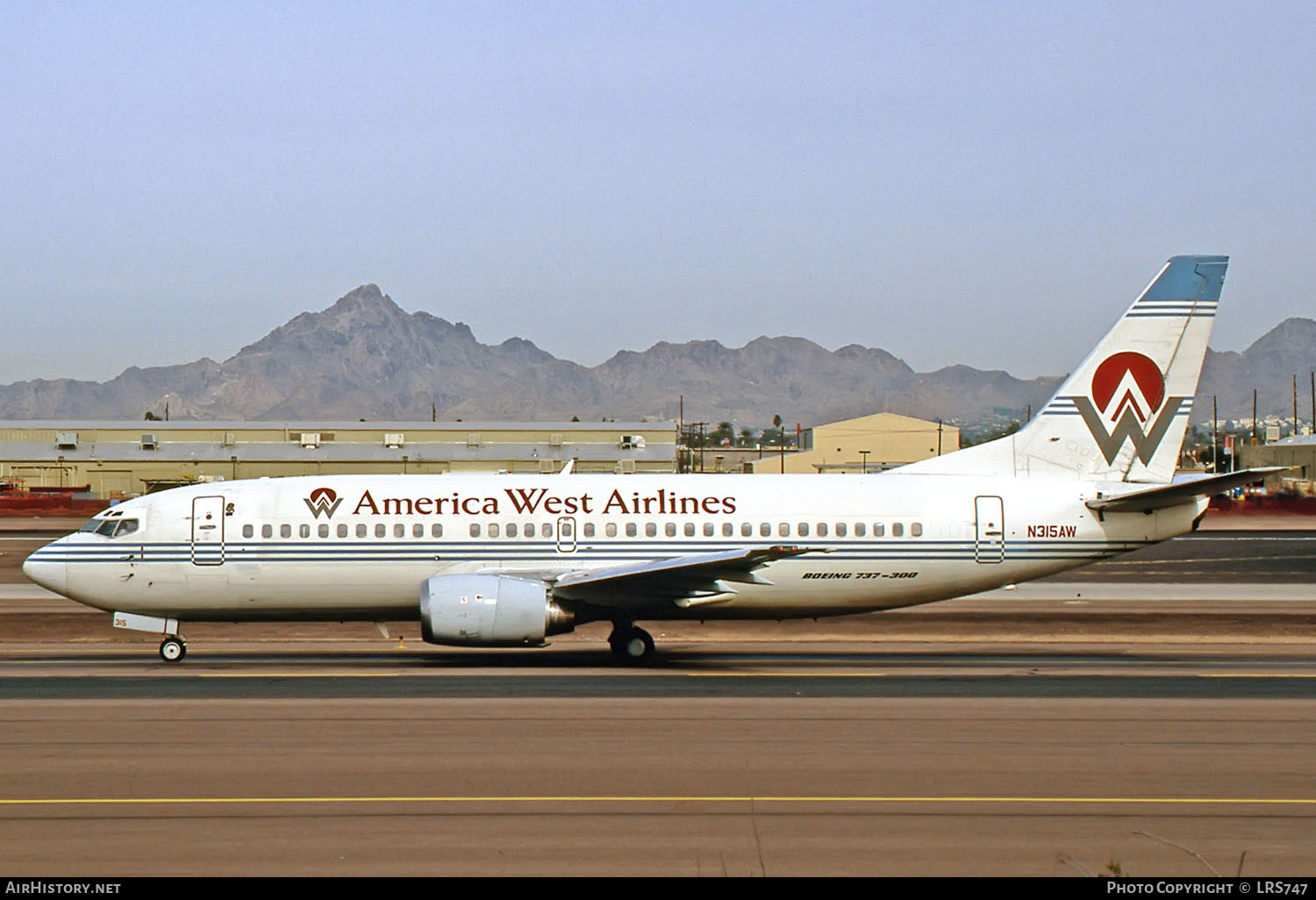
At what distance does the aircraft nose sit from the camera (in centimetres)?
2511

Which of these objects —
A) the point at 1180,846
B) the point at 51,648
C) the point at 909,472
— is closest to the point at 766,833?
the point at 1180,846

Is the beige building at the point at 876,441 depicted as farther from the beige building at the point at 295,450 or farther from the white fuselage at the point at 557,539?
the white fuselage at the point at 557,539

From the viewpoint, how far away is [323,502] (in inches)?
1015

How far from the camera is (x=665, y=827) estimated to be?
40.2 ft

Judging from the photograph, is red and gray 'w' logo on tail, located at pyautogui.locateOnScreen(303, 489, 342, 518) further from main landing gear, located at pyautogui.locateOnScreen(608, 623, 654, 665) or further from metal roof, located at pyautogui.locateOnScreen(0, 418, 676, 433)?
metal roof, located at pyautogui.locateOnScreen(0, 418, 676, 433)

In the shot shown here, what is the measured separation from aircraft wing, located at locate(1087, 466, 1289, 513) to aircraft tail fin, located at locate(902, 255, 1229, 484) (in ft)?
3.85

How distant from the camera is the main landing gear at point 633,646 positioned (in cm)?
2503

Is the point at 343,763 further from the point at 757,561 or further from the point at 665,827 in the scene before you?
the point at 757,561

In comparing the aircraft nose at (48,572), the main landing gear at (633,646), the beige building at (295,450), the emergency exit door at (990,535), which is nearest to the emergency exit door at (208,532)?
the aircraft nose at (48,572)

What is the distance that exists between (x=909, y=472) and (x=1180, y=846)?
16.0 m

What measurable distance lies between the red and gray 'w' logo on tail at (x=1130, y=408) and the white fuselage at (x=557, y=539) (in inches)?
57.8

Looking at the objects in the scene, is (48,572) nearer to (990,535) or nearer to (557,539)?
(557,539)

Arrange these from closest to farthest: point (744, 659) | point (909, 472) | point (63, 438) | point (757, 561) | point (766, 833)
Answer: point (766, 833) < point (757, 561) < point (744, 659) < point (909, 472) < point (63, 438)
